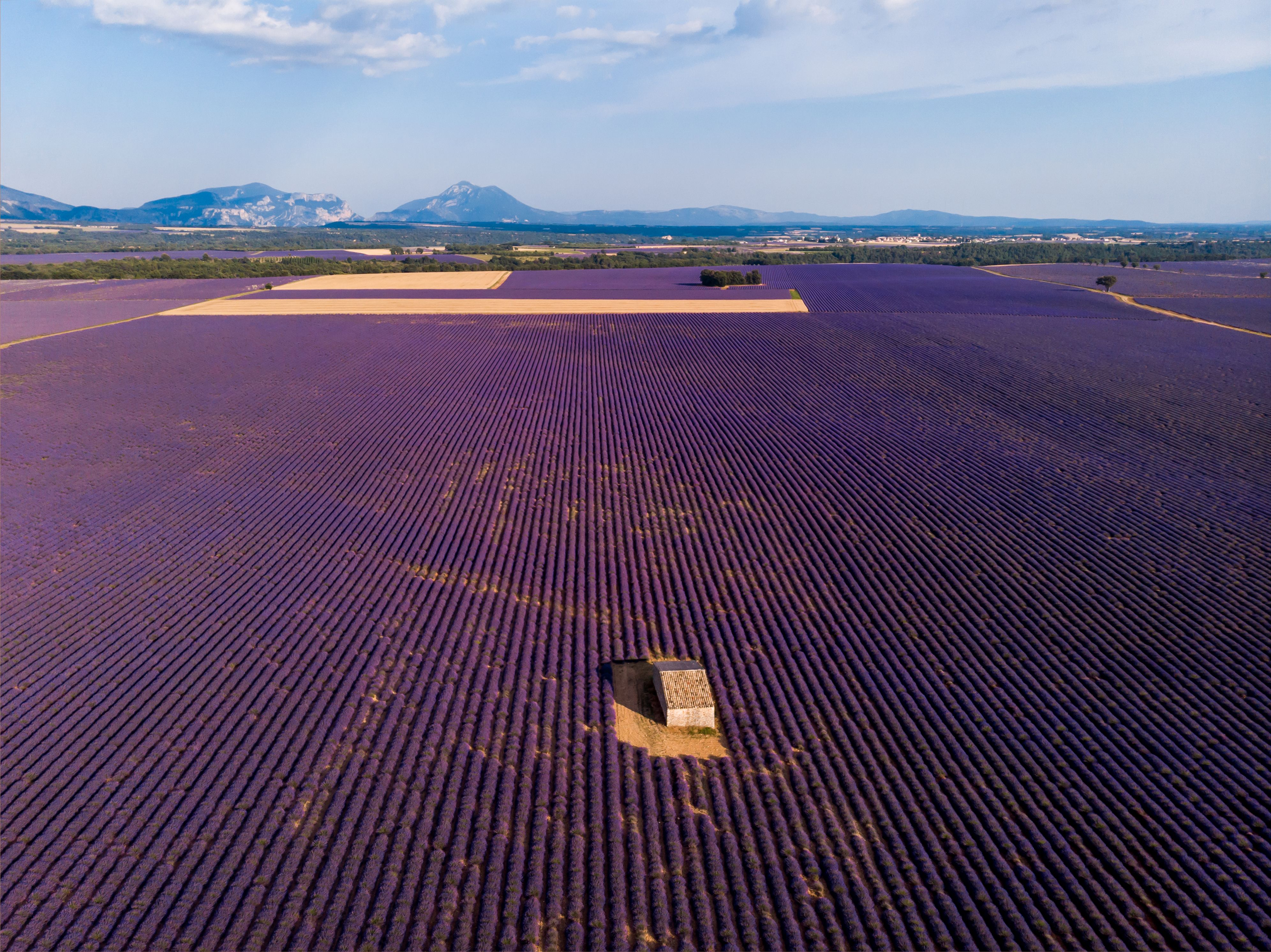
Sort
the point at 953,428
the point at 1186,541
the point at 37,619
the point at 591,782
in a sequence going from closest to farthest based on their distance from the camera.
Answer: the point at 591,782 < the point at 37,619 < the point at 1186,541 < the point at 953,428

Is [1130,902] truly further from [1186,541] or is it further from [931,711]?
[1186,541]

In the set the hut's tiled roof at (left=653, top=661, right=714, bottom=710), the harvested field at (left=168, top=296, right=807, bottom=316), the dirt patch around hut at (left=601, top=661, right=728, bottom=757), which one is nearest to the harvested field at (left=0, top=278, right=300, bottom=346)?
the harvested field at (left=168, top=296, right=807, bottom=316)

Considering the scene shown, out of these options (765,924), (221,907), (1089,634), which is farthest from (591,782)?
(1089,634)

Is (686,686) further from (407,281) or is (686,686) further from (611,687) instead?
(407,281)

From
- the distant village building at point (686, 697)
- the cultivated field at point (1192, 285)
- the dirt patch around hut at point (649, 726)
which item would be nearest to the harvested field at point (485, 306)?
the cultivated field at point (1192, 285)

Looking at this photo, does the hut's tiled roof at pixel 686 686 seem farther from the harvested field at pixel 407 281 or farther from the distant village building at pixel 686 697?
the harvested field at pixel 407 281

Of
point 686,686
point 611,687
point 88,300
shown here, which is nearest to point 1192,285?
point 686,686

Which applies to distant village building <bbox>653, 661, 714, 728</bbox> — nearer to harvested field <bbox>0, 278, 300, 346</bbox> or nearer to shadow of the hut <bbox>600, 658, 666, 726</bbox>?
shadow of the hut <bbox>600, 658, 666, 726</bbox>
